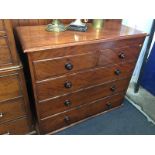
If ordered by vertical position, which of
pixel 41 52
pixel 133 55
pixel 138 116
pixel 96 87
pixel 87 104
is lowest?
pixel 138 116

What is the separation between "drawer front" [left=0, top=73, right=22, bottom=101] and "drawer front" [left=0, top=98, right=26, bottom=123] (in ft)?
0.17

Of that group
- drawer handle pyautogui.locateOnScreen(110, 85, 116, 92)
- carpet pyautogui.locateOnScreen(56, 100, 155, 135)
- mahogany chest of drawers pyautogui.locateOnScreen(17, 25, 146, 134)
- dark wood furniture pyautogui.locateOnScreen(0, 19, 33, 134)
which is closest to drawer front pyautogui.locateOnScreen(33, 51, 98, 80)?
mahogany chest of drawers pyautogui.locateOnScreen(17, 25, 146, 134)

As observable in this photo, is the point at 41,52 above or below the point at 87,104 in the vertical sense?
above

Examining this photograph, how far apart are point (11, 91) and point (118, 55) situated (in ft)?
2.82

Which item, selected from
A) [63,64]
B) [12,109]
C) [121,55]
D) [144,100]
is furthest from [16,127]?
[144,100]

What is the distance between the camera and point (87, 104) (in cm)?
146

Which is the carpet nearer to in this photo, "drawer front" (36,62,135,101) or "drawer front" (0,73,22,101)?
"drawer front" (36,62,135,101)

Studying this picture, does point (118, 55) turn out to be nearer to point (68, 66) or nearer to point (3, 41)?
point (68, 66)

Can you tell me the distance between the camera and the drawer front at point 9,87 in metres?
0.99

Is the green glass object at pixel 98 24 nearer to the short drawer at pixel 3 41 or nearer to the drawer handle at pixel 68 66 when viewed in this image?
the drawer handle at pixel 68 66

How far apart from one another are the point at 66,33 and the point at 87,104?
68cm

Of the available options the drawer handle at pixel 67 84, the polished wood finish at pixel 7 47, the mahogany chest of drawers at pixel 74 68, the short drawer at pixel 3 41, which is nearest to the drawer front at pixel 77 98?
the mahogany chest of drawers at pixel 74 68
